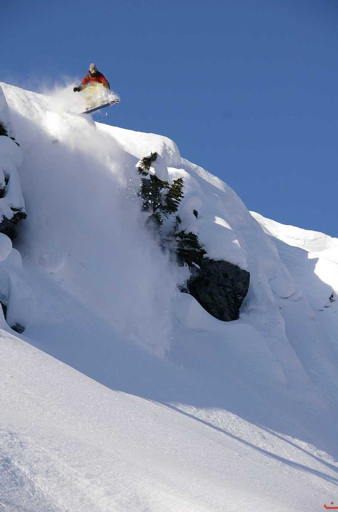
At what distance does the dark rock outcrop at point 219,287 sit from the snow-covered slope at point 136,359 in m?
0.53

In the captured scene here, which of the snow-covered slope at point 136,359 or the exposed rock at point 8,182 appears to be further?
the exposed rock at point 8,182

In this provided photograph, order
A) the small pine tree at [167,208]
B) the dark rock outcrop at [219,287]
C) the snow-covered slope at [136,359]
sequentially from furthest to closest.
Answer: the dark rock outcrop at [219,287], the small pine tree at [167,208], the snow-covered slope at [136,359]

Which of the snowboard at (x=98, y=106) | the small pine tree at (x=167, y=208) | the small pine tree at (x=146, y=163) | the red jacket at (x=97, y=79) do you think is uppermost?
the red jacket at (x=97, y=79)

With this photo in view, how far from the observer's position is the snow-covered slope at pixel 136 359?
4934 millimetres

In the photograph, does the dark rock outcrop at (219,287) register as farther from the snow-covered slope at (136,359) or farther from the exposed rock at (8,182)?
the exposed rock at (8,182)

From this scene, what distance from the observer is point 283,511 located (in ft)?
16.2

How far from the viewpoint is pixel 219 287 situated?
21328 millimetres

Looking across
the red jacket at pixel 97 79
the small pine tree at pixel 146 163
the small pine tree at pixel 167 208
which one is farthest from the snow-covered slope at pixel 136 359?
the red jacket at pixel 97 79

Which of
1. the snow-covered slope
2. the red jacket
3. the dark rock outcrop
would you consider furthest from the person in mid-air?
the dark rock outcrop

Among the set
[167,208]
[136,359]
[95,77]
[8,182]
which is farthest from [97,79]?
[136,359]

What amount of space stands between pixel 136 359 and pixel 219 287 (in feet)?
25.1

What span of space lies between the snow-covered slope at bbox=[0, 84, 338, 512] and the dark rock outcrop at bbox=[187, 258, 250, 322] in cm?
53

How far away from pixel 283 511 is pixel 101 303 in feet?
40.3

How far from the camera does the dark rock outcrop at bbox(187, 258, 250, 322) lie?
20.8 m
